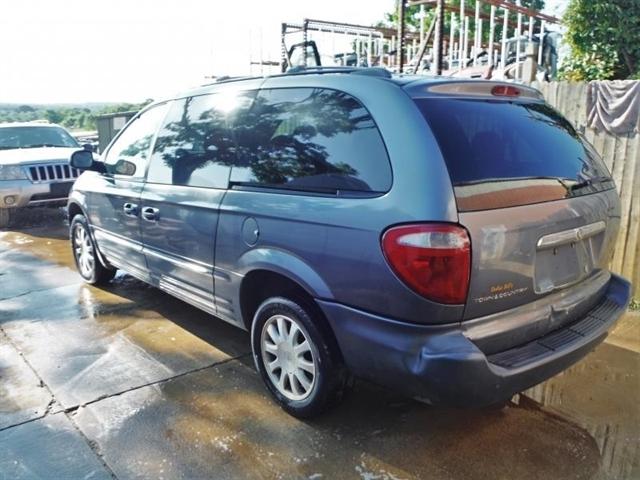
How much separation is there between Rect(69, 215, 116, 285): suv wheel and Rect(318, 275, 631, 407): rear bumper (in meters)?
3.46

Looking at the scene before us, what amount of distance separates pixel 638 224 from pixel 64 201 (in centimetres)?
809

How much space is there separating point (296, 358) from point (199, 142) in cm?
159

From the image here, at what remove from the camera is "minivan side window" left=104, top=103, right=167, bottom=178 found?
411 cm

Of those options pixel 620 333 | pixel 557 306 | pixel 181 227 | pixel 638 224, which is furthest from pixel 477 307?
pixel 638 224

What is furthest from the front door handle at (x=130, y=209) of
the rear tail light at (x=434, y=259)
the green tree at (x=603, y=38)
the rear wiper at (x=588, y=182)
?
the green tree at (x=603, y=38)

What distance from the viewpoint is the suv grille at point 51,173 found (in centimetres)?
831

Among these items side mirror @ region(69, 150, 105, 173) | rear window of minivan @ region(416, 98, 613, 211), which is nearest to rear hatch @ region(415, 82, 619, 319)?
rear window of minivan @ region(416, 98, 613, 211)

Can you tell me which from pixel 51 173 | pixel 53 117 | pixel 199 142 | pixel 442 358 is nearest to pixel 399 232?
pixel 442 358

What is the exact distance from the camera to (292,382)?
297cm

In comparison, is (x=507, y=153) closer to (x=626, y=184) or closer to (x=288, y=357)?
(x=288, y=357)

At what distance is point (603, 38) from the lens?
846cm

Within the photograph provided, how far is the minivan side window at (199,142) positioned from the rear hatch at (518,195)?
133 centimetres

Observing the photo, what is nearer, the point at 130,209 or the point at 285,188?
the point at 285,188

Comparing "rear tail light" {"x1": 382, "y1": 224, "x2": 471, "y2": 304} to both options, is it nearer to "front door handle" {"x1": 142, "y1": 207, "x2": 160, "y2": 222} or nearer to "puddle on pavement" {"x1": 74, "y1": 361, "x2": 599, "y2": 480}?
"puddle on pavement" {"x1": 74, "y1": 361, "x2": 599, "y2": 480}
